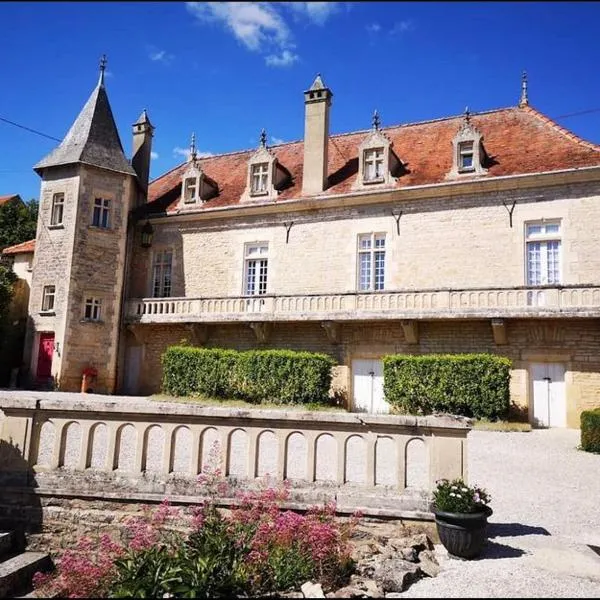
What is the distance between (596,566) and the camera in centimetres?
512

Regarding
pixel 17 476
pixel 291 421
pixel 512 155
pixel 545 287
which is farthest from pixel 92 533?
pixel 512 155

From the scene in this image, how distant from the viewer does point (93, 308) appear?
62.3 feet

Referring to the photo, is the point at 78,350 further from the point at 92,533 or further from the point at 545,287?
the point at 545,287

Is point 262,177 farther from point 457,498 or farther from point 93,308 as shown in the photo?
→ point 457,498

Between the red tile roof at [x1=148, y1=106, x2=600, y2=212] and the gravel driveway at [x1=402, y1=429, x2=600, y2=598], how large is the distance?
28.5ft

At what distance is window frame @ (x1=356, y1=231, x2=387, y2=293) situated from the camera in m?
17.2

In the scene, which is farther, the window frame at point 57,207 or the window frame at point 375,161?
the window frame at point 57,207

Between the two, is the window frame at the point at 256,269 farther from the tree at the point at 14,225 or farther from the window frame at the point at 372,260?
the tree at the point at 14,225

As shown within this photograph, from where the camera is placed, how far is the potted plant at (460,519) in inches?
203

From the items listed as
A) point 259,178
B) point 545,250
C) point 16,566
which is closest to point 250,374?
point 259,178

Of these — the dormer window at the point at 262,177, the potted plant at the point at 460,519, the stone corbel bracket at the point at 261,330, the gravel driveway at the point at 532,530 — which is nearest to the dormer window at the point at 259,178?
the dormer window at the point at 262,177

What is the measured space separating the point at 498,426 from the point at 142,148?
1696 cm

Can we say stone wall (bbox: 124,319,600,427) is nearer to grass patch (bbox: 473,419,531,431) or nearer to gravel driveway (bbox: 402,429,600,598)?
grass patch (bbox: 473,419,531,431)

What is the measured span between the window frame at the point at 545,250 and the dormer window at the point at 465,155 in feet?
8.53
